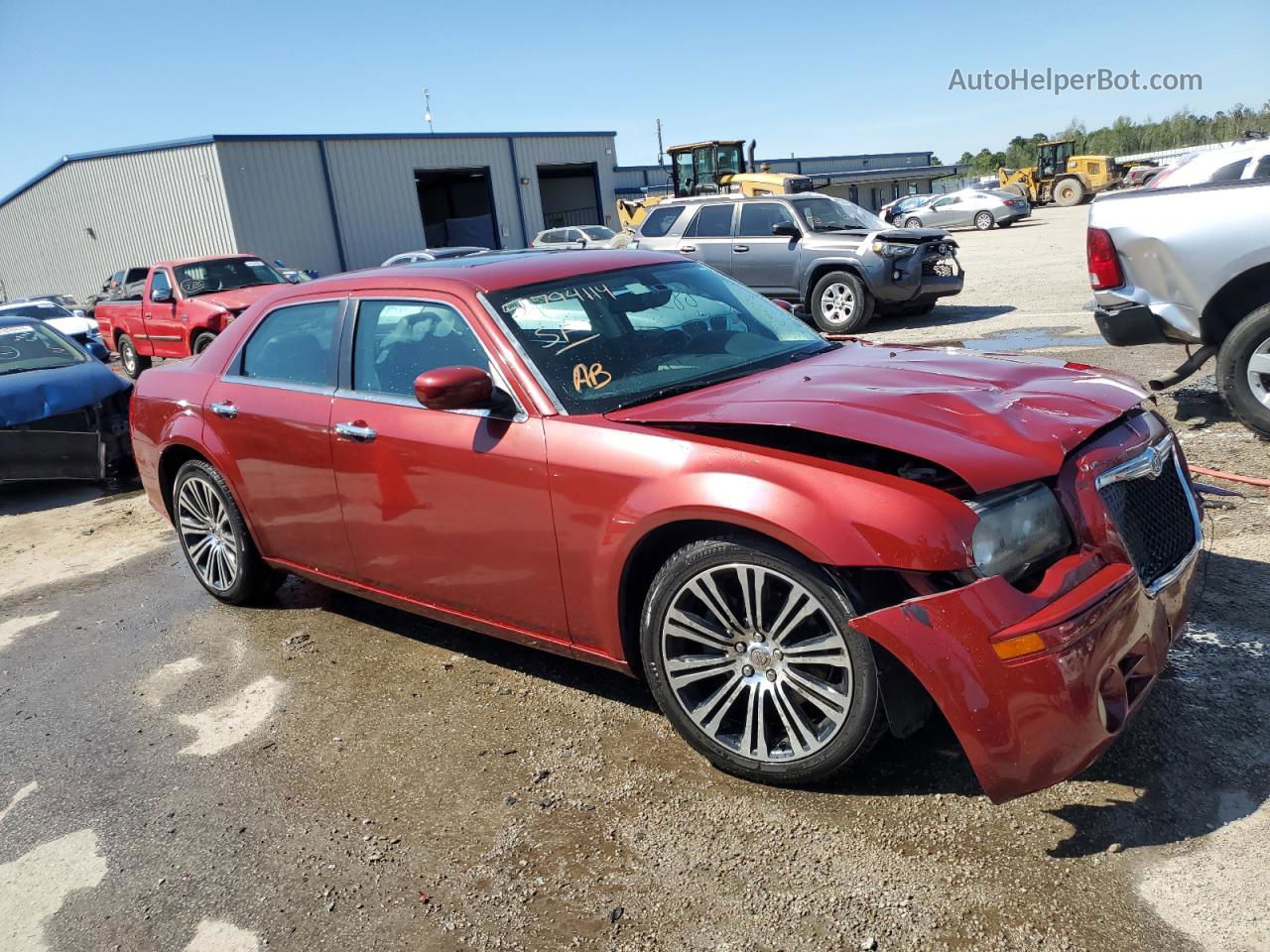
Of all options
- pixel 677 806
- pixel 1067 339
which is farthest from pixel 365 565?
pixel 1067 339

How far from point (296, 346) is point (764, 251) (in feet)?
31.5

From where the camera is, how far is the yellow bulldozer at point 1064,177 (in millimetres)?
42188

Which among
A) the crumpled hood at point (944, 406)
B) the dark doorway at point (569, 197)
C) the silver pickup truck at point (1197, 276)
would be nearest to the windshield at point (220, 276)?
the silver pickup truck at point (1197, 276)

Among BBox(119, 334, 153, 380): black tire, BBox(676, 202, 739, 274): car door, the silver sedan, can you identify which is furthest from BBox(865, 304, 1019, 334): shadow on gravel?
the silver sedan

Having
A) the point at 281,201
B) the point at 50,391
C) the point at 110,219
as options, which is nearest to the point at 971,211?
the point at 281,201

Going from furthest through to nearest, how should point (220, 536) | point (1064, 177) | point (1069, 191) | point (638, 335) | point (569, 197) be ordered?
point (569, 197), point (1069, 191), point (1064, 177), point (220, 536), point (638, 335)

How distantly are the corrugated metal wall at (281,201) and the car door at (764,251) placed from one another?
20.3m

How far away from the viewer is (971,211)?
1431 inches

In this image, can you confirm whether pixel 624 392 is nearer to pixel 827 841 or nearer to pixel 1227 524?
pixel 827 841

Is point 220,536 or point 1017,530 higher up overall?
point 1017,530

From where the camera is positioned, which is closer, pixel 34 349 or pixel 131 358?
pixel 34 349

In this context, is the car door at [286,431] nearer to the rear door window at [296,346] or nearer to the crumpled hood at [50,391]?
the rear door window at [296,346]

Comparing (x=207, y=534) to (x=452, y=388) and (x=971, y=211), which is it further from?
(x=971, y=211)

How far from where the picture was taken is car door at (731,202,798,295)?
1298cm
